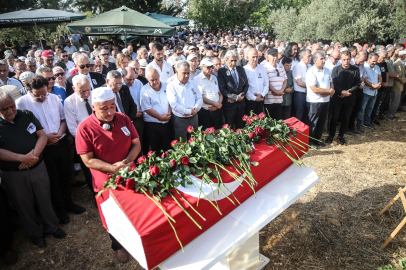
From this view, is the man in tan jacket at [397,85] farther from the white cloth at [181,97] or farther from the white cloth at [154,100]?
the white cloth at [154,100]

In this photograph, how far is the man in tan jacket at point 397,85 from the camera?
7223 millimetres

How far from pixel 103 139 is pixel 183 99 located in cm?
202

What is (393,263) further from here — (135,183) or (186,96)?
(186,96)


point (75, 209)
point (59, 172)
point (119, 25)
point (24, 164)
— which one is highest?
point (119, 25)

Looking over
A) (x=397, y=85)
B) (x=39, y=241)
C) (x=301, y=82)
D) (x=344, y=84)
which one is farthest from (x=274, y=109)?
(x=39, y=241)

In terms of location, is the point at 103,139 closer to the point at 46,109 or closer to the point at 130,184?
the point at 130,184

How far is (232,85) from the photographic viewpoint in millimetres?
5234

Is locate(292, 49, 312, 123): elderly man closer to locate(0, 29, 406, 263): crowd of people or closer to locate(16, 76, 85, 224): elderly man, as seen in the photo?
locate(0, 29, 406, 263): crowd of people

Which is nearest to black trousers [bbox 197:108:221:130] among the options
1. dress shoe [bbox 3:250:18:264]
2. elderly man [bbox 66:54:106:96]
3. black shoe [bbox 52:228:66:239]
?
elderly man [bbox 66:54:106:96]

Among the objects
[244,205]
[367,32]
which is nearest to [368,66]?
[244,205]


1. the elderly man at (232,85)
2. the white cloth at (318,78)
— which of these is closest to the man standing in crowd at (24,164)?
the elderly man at (232,85)

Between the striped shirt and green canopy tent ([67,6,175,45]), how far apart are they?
402 centimetres

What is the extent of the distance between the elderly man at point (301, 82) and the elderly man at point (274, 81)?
352 millimetres

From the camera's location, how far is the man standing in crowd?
115 inches
